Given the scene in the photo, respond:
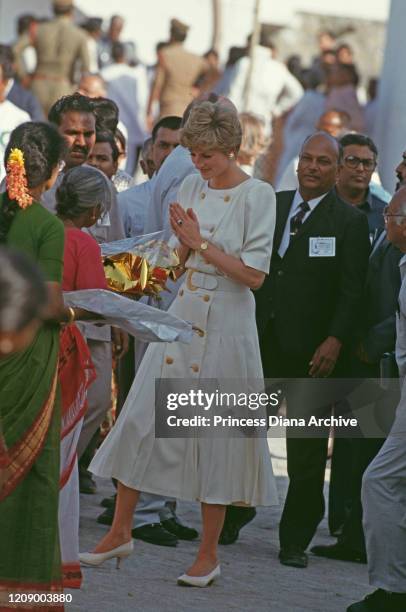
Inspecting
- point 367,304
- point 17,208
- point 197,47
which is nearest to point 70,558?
point 17,208

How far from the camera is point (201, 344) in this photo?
7020 millimetres

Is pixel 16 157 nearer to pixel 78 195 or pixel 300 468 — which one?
pixel 78 195

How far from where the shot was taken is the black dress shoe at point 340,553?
7.89 m

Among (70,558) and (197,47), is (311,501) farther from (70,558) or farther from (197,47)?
(197,47)

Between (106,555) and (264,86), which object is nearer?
(106,555)

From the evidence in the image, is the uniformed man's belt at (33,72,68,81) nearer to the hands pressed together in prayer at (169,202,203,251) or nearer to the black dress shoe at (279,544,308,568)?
the black dress shoe at (279,544,308,568)

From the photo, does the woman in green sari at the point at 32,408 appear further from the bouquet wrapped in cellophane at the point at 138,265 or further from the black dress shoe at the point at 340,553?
the black dress shoe at the point at 340,553

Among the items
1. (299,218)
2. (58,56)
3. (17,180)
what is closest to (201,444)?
(299,218)

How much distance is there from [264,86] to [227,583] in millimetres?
12104

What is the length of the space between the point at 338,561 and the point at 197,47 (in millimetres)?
20269

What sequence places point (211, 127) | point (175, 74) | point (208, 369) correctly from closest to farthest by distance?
point (211, 127)
point (208, 369)
point (175, 74)

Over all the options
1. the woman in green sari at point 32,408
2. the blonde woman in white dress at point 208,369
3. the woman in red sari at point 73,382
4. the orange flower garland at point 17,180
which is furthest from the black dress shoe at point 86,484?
the orange flower garland at point 17,180

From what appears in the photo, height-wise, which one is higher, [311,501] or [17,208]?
[17,208]

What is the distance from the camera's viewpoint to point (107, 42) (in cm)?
2317
